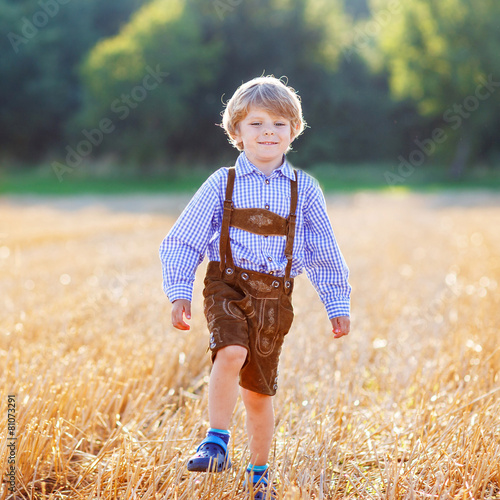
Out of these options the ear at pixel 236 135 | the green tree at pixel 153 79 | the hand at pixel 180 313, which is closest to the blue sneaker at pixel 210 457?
the hand at pixel 180 313

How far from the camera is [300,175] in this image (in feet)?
9.04

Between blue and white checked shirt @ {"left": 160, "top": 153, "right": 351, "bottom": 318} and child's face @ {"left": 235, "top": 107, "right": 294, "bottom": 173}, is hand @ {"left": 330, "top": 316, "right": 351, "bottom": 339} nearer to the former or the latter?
blue and white checked shirt @ {"left": 160, "top": 153, "right": 351, "bottom": 318}

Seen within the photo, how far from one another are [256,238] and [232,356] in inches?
17.3

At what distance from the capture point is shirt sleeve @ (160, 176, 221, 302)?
260cm

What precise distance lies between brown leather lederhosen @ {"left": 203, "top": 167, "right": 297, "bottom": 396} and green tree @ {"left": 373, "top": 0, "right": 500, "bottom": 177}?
28.4 m

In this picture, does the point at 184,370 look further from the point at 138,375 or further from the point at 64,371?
the point at 64,371

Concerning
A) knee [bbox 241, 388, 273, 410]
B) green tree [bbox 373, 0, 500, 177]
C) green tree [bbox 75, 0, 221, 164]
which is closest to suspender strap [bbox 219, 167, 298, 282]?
knee [bbox 241, 388, 273, 410]

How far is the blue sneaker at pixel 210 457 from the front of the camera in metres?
2.30

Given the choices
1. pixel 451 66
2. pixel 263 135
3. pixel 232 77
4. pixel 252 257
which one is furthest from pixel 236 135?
pixel 232 77

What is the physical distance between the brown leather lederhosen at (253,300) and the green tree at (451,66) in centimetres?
2843

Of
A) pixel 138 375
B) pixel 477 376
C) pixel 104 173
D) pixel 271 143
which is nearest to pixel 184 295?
pixel 271 143

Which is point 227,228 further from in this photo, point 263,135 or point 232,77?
point 232,77

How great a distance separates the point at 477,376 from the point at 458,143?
104 feet

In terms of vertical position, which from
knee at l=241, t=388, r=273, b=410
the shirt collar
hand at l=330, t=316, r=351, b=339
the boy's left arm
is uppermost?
the shirt collar
